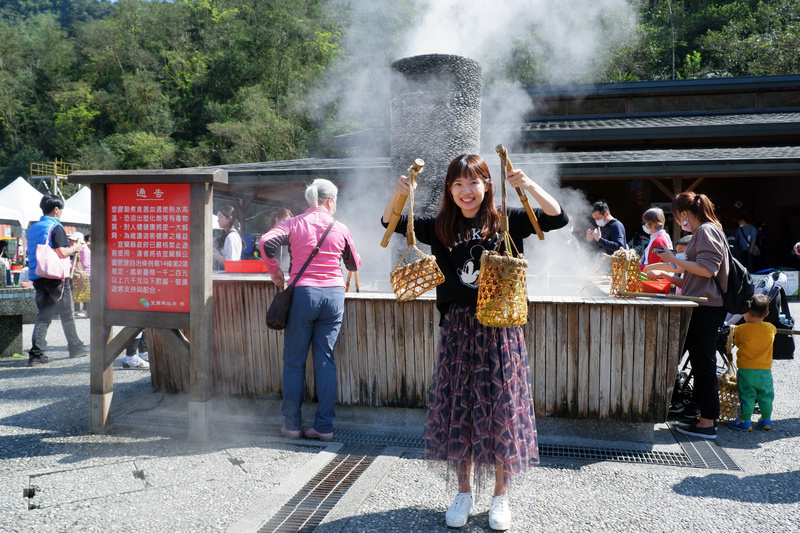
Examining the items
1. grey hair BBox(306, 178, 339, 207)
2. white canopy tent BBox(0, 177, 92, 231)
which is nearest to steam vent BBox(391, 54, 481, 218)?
grey hair BBox(306, 178, 339, 207)

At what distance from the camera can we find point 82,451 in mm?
3309

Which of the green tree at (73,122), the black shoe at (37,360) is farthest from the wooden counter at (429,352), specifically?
the green tree at (73,122)

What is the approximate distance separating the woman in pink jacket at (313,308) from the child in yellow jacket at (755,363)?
2826 mm

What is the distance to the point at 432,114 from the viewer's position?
210 inches

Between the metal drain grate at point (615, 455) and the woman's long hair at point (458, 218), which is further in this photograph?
the metal drain grate at point (615, 455)

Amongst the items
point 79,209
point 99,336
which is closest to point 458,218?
point 99,336

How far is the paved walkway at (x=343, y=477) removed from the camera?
245 cm

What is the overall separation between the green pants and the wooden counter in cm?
Answer: 92

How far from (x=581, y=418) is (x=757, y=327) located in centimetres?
153

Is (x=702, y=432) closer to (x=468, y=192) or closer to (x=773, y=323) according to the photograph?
(x=773, y=323)

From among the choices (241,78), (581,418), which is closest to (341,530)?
(581,418)

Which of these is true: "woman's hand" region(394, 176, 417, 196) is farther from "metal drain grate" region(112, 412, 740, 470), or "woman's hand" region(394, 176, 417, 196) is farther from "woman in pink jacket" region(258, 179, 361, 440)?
"metal drain grate" region(112, 412, 740, 470)

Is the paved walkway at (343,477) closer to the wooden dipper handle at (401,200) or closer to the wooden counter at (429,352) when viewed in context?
the wooden counter at (429,352)

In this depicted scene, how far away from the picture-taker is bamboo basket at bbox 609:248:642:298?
3545mm
